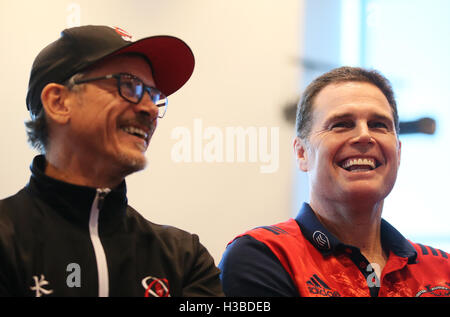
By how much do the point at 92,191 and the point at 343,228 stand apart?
0.82 metres

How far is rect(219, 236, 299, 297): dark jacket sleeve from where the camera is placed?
1283 mm

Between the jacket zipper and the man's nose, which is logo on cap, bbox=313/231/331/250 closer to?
the man's nose

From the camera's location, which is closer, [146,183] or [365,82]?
[365,82]

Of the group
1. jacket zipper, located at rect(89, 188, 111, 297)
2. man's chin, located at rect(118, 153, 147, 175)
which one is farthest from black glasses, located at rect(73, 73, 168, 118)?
jacket zipper, located at rect(89, 188, 111, 297)

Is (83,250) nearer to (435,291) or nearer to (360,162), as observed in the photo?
(360,162)

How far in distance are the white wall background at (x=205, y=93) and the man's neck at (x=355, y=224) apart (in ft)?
2.43

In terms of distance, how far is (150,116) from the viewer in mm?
A: 1205

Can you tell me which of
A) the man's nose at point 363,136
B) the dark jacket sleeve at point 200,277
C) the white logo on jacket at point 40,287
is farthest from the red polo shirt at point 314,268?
the white logo on jacket at point 40,287

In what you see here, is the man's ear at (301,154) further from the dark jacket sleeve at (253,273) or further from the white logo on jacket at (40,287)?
the white logo on jacket at (40,287)

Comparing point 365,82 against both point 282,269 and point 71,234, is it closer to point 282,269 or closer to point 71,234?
point 282,269

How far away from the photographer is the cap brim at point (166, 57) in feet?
3.99

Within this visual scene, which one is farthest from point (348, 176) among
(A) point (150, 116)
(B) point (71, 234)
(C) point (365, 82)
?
(B) point (71, 234)

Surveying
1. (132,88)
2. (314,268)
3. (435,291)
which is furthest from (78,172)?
(435,291)

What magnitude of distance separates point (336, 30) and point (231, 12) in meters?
0.57
